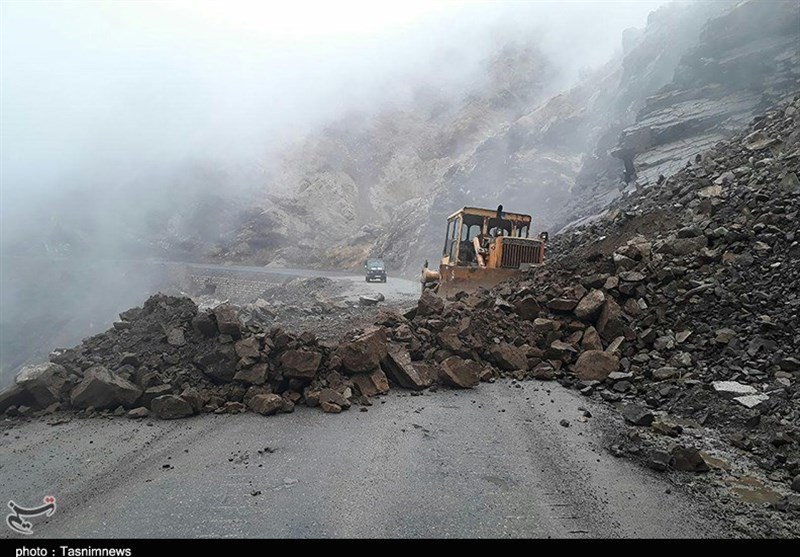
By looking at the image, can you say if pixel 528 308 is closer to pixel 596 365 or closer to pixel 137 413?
pixel 596 365

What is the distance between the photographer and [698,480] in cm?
359

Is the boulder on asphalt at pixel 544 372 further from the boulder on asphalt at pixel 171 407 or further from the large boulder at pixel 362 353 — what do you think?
the boulder on asphalt at pixel 171 407

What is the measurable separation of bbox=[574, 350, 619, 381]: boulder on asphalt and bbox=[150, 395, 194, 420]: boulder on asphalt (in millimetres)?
4722

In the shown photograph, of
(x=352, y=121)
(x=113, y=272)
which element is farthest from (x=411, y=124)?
(x=113, y=272)

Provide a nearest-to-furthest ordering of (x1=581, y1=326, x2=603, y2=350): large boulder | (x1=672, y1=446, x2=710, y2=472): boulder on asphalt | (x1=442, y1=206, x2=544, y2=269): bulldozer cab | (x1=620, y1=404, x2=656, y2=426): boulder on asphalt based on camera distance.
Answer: (x1=672, y1=446, x2=710, y2=472): boulder on asphalt, (x1=620, y1=404, x2=656, y2=426): boulder on asphalt, (x1=581, y1=326, x2=603, y2=350): large boulder, (x1=442, y1=206, x2=544, y2=269): bulldozer cab

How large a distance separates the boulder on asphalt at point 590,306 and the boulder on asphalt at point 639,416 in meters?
2.02

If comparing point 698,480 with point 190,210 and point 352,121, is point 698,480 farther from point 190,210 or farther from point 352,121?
point 352,121

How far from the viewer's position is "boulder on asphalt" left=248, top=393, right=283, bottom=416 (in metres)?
4.98

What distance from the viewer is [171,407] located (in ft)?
16.1

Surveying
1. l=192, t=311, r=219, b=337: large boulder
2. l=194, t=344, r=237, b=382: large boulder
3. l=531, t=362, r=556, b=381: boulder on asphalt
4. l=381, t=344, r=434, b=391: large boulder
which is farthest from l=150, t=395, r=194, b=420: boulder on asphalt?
l=531, t=362, r=556, b=381: boulder on asphalt

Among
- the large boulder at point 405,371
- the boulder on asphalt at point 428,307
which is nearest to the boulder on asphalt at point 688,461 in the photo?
the large boulder at point 405,371

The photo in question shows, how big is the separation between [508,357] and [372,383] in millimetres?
1980

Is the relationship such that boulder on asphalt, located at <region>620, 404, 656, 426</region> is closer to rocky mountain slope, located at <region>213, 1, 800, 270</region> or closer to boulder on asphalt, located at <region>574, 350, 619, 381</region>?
boulder on asphalt, located at <region>574, 350, 619, 381</region>
